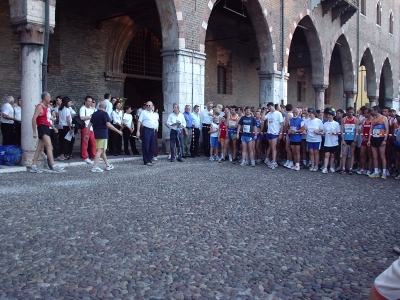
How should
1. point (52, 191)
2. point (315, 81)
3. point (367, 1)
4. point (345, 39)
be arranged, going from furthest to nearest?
point (367, 1) < point (345, 39) < point (315, 81) < point (52, 191)

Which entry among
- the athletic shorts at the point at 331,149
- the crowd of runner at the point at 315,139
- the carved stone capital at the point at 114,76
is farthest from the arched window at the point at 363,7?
the athletic shorts at the point at 331,149

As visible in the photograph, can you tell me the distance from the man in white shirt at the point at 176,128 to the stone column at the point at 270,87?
665cm

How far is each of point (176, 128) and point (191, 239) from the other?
7715 mm

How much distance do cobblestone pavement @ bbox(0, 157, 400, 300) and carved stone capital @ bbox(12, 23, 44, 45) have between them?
3.25 metres

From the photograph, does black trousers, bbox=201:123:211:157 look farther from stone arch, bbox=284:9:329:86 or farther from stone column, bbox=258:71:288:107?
stone arch, bbox=284:9:329:86

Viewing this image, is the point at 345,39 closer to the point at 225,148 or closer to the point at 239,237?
the point at 225,148

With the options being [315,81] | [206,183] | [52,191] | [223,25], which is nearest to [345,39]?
[315,81]

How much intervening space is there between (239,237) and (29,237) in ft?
7.21

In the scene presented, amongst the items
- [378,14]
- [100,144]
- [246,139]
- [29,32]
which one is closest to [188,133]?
[246,139]

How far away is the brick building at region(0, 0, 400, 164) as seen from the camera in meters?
13.4

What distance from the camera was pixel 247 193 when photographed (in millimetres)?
7270

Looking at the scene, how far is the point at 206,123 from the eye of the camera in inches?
538

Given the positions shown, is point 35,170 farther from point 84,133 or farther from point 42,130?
point 84,133

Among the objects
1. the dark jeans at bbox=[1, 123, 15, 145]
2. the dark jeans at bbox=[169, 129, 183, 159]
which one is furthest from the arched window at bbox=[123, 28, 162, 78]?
the dark jeans at bbox=[1, 123, 15, 145]
